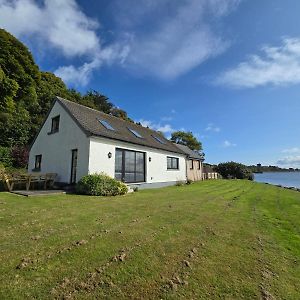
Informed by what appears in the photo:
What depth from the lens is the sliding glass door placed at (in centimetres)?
1532

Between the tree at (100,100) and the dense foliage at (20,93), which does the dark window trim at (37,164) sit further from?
the tree at (100,100)

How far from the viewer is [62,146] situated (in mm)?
15453

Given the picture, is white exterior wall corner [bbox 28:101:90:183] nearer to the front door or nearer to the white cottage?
the white cottage

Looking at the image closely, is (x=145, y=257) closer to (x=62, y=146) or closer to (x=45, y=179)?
(x=45, y=179)

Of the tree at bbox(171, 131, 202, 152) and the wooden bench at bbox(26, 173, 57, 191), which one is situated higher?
the tree at bbox(171, 131, 202, 152)

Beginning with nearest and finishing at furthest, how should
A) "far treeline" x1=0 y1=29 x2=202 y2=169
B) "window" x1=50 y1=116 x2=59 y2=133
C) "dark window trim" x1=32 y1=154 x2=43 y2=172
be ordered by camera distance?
"window" x1=50 y1=116 x2=59 y2=133
"dark window trim" x1=32 y1=154 x2=43 y2=172
"far treeline" x1=0 y1=29 x2=202 y2=169

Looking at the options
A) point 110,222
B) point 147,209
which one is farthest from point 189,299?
point 147,209

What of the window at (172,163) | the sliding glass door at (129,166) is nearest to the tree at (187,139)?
the window at (172,163)

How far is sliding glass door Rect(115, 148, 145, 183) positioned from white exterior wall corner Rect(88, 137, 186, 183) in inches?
15.0

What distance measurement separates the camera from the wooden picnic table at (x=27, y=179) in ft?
40.7

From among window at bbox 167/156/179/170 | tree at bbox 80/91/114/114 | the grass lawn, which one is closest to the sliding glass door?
window at bbox 167/156/179/170

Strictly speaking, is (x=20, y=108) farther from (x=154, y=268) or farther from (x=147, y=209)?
(x=154, y=268)

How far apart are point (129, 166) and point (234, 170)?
32.2 metres

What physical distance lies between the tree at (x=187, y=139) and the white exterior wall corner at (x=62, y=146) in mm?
40561
